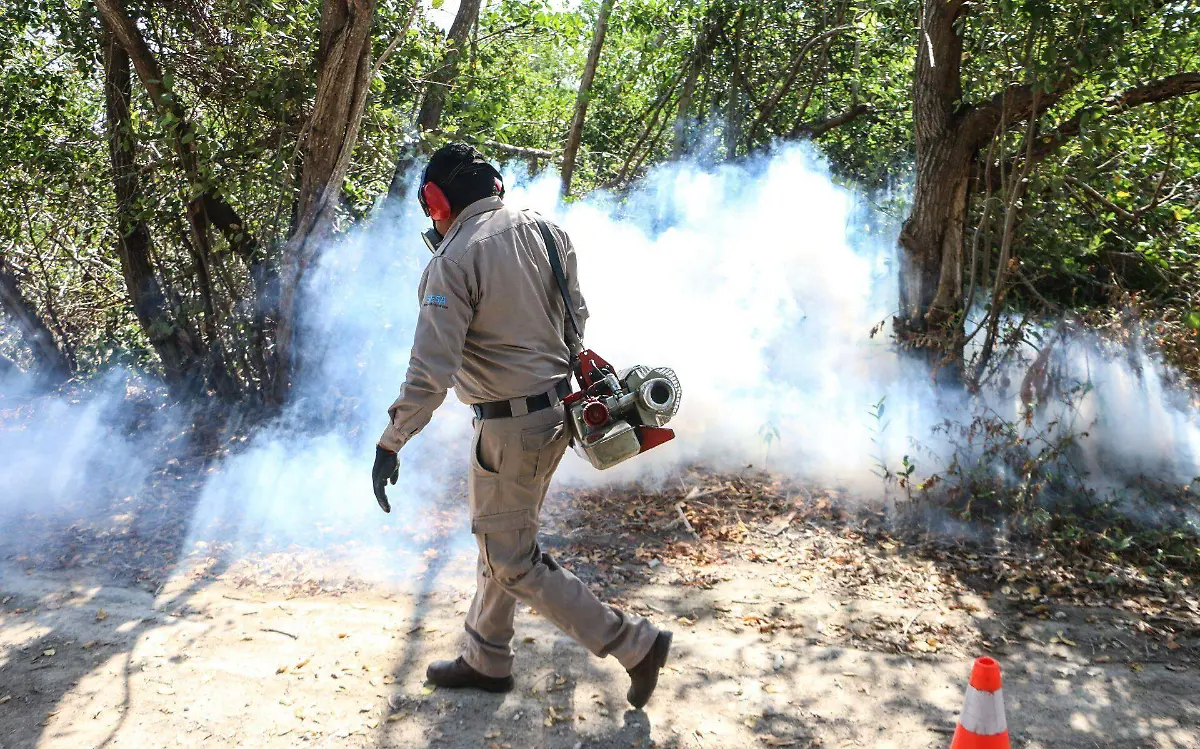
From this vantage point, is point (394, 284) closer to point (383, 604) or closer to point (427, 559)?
point (427, 559)

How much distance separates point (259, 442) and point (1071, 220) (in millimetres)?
6272

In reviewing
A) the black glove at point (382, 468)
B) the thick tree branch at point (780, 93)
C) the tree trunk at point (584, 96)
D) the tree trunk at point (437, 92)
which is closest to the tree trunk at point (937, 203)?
the thick tree branch at point (780, 93)

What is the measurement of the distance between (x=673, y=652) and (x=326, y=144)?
438 centimetres

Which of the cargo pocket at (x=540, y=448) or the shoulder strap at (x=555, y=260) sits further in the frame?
the shoulder strap at (x=555, y=260)

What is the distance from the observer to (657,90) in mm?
10477

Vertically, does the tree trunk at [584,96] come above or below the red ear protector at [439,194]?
above

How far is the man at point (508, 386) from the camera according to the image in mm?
3316

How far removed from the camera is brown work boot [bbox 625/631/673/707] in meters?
3.47

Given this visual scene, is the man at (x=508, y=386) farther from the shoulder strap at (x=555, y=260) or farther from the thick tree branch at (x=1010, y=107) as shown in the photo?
the thick tree branch at (x=1010, y=107)

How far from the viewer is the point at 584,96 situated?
28.9 feet

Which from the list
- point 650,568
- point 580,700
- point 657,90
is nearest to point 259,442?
point 650,568

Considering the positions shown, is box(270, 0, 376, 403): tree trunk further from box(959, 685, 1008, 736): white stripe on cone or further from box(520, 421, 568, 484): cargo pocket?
box(959, 685, 1008, 736): white stripe on cone

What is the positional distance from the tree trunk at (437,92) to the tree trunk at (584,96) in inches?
51.6

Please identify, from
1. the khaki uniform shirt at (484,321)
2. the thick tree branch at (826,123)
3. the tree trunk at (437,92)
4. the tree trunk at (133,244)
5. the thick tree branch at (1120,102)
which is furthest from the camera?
the thick tree branch at (826,123)
